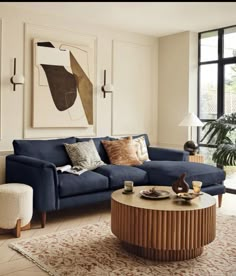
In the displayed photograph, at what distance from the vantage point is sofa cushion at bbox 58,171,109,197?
11.9ft

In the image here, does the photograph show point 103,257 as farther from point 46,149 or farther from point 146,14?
point 146,14

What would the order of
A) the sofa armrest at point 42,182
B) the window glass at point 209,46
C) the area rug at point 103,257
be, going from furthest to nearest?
the window glass at point 209,46, the sofa armrest at point 42,182, the area rug at point 103,257

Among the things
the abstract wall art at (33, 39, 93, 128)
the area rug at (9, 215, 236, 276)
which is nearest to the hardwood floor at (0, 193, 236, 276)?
the area rug at (9, 215, 236, 276)

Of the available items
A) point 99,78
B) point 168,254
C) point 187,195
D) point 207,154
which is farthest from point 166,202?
point 207,154

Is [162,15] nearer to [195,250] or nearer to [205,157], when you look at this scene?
[205,157]

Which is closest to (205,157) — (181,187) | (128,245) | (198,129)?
(198,129)

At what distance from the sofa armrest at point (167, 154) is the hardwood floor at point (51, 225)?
0.82 m

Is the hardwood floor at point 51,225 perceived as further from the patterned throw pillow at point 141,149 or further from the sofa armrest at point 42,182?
the patterned throw pillow at point 141,149

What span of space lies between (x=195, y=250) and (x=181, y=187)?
528 mm

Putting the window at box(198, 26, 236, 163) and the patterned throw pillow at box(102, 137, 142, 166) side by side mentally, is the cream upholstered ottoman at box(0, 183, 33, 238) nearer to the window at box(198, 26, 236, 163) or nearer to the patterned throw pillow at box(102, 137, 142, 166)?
the patterned throw pillow at box(102, 137, 142, 166)

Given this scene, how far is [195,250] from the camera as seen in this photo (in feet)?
8.98

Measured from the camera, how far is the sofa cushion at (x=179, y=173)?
4.09 m

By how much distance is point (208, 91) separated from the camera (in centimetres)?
556

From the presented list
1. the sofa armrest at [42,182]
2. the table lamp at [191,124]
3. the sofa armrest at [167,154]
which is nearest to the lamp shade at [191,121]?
the table lamp at [191,124]
